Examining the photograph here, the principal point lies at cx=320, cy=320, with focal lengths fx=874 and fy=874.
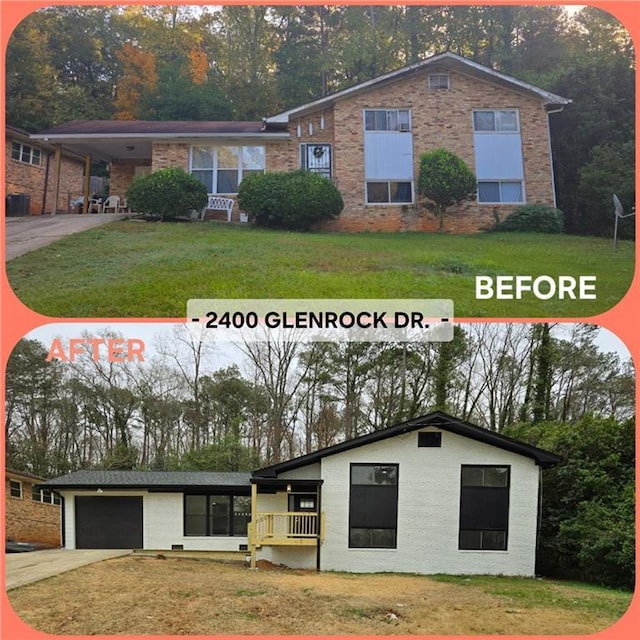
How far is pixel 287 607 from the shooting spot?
8.20 metres

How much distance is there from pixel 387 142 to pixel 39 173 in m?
4.10

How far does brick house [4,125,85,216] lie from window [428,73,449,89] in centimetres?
449

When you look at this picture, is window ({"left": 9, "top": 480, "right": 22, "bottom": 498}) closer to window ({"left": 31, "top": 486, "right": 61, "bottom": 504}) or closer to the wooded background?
window ({"left": 31, "top": 486, "right": 61, "bottom": 504})

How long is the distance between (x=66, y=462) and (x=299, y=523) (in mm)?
3312

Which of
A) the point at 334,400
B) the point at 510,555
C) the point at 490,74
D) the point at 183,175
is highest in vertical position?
the point at 490,74

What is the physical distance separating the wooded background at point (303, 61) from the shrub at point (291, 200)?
2.75 feet

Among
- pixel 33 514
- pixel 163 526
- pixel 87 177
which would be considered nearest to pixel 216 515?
pixel 163 526

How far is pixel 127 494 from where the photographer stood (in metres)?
11.8

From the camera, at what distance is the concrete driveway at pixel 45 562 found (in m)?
8.90

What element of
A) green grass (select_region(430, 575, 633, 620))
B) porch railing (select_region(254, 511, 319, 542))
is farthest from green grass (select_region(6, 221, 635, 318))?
porch railing (select_region(254, 511, 319, 542))

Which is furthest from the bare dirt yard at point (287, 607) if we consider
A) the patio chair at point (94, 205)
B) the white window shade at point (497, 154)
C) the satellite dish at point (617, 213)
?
the white window shade at point (497, 154)

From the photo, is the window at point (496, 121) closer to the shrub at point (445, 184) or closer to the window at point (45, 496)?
the shrub at point (445, 184)

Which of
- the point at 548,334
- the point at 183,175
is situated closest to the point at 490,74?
the point at 548,334

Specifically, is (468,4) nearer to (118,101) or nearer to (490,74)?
(490,74)
